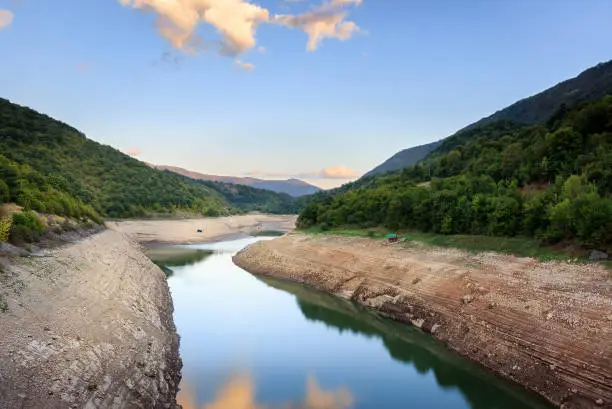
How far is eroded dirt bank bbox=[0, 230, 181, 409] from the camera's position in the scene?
973 cm

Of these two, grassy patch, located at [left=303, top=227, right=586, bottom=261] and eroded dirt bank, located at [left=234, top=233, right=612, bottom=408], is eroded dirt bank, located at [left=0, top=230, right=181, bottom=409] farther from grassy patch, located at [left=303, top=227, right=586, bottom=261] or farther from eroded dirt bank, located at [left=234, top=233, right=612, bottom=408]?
grassy patch, located at [left=303, top=227, right=586, bottom=261]

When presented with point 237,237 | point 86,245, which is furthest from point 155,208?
point 86,245

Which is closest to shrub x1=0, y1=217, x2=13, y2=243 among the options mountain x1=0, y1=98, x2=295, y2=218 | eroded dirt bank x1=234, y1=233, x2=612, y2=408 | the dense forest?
eroded dirt bank x1=234, y1=233, x2=612, y2=408

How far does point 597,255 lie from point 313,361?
520 inches

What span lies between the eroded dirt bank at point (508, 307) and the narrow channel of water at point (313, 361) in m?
0.84

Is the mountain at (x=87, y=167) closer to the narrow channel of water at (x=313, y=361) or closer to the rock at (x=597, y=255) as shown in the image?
the narrow channel of water at (x=313, y=361)

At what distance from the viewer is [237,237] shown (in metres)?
82.9

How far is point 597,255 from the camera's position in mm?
19406

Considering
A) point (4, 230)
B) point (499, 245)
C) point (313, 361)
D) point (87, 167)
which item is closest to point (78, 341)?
point (4, 230)

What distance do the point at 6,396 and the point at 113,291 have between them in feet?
37.7

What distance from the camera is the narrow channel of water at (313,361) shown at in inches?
580

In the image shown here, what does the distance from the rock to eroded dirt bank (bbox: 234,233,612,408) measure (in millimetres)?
774

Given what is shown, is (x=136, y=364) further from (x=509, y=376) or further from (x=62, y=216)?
(x=62, y=216)

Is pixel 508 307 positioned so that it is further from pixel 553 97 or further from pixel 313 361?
pixel 553 97
